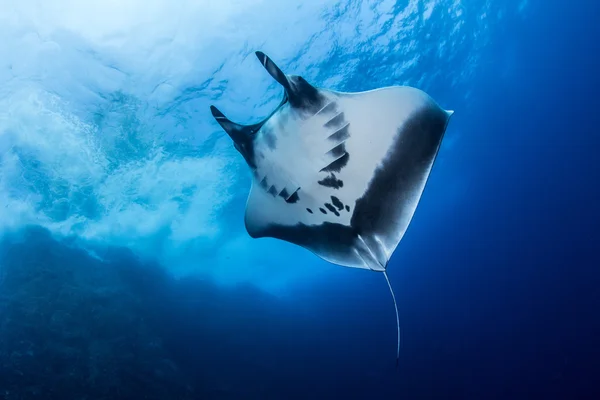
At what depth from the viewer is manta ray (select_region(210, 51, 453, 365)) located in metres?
2.69

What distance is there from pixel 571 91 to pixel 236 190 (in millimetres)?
21731

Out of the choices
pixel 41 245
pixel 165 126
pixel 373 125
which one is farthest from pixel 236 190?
pixel 373 125

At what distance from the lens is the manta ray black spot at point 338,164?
296 cm

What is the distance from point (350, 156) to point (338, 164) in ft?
0.43

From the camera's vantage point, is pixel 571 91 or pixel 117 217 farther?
pixel 571 91

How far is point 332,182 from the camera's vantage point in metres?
3.07

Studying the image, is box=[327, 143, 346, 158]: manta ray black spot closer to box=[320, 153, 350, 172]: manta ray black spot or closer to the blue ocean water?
box=[320, 153, 350, 172]: manta ray black spot

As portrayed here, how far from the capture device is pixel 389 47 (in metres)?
11.0

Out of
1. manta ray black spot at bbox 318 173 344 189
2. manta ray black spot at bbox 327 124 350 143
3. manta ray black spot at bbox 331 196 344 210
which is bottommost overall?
manta ray black spot at bbox 331 196 344 210

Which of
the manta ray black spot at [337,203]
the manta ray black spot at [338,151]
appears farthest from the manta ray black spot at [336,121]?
the manta ray black spot at [337,203]

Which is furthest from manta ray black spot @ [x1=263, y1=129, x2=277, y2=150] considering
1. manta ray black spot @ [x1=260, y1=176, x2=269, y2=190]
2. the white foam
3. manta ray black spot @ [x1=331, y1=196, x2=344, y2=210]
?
the white foam

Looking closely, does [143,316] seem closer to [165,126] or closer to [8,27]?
[165,126]

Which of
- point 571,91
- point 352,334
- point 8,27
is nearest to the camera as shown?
point 8,27

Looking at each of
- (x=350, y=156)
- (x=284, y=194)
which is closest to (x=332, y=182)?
(x=350, y=156)
